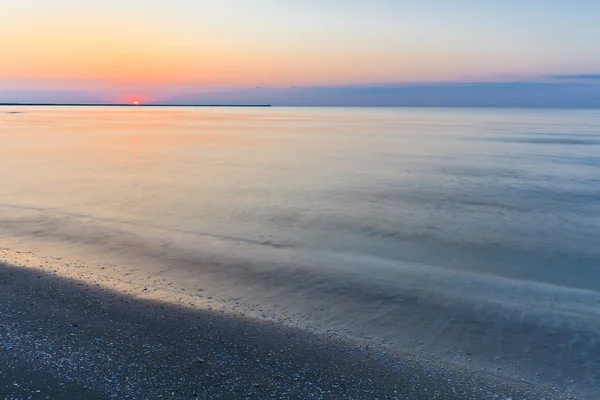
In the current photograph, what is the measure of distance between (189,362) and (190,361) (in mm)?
28

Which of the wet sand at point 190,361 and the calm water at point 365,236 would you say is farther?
the calm water at point 365,236

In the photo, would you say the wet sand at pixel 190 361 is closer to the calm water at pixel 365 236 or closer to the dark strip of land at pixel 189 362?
the dark strip of land at pixel 189 362

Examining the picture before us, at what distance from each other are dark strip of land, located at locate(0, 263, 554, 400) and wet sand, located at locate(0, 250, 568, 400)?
0.01 m

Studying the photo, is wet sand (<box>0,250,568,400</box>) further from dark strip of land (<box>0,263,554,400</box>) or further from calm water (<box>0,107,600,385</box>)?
calm water (<box>0,107,600,385</box>)

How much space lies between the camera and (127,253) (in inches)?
415

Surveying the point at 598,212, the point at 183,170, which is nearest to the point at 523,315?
the point at 598,212

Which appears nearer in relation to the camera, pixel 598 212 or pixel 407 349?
pixel 407 349

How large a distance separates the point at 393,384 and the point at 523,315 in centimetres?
336

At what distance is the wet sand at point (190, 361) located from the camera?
5.13 m

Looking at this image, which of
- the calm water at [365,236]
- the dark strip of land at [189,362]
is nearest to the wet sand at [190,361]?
the dark strip of land at [189,362]

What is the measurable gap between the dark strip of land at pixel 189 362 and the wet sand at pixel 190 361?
11 millimetres

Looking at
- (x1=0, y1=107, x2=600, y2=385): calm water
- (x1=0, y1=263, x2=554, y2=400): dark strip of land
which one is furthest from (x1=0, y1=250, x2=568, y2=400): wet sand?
(x1=0, y1=107, x2=600, y2=385): calm water

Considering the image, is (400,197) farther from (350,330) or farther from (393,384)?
(393,384)

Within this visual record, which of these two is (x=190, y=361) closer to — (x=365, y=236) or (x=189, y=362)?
(x=189, y=362)
